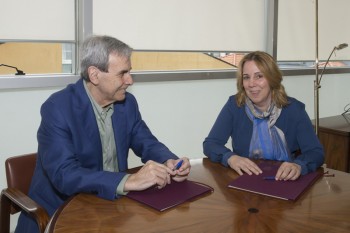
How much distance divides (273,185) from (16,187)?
1.17m

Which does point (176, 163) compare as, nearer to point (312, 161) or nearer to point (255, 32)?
point (312, 161)

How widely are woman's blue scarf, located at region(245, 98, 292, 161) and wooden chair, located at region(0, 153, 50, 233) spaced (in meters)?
1.21

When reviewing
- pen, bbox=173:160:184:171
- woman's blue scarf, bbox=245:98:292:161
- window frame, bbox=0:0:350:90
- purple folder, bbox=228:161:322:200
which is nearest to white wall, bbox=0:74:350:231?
window frame, bbox=0:0:350:90

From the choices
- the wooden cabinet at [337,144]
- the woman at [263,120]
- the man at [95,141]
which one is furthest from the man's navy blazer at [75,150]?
the wooden cabinet at [337,144]

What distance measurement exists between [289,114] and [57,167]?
136 cm

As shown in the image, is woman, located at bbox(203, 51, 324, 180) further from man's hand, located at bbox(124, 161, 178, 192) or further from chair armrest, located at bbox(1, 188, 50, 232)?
chair armrest, located at bbox(1, 188, 50, 232)

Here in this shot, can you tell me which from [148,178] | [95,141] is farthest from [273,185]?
[95,141]

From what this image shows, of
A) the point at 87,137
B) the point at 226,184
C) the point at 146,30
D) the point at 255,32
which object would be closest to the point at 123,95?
the point at 87,137

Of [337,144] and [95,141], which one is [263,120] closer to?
[95,141]

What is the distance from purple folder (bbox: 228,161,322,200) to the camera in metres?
1.54

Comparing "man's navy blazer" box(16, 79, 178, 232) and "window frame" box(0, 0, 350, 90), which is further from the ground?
"window frame" box(0, 0, 350, 90)

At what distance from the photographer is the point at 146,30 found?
3.14 m

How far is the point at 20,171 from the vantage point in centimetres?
186

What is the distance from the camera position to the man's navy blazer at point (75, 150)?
1506 millimetres
